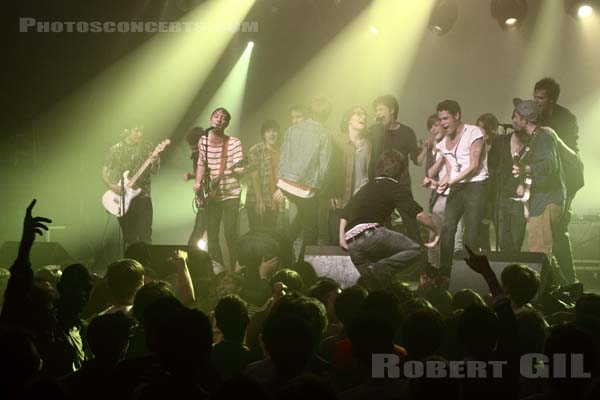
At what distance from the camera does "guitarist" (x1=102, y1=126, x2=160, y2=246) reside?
1238 cm

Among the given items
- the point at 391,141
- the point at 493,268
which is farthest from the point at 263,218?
the point at 493,268

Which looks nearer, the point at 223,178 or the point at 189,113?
the point at 223,178

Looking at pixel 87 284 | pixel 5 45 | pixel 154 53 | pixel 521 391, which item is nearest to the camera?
pixel 521 391

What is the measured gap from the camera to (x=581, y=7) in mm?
14266

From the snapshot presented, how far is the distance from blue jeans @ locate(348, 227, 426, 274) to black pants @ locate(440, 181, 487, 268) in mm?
1236

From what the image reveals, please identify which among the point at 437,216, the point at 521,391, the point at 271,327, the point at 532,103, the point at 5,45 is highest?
the point at 5,45

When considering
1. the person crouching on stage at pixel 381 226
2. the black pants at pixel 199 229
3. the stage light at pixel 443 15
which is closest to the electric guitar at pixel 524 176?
the person crouching on stage at pixel 381 226

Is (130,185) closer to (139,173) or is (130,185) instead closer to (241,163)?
(139,173)

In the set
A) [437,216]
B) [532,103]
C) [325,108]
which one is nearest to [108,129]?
[325,108]

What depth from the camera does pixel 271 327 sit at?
3123 mm

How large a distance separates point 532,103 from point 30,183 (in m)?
8.85

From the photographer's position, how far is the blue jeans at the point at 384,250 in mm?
8586

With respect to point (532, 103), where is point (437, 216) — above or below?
below

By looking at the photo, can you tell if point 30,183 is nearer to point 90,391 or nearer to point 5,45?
point 5,45
